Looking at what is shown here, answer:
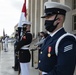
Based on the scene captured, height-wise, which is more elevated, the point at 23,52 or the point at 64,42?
the point at 64,42

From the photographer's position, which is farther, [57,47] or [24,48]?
[24,48]

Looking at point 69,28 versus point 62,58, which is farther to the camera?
point 69,28

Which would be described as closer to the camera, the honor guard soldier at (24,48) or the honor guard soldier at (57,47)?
the honor guard soldier at (57,47)

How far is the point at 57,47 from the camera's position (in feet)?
9.01

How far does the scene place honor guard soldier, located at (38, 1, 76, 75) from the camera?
2.61 meters

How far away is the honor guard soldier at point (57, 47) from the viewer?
2611 millimetres

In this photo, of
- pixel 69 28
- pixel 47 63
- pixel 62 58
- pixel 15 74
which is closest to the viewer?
pixel 62 58

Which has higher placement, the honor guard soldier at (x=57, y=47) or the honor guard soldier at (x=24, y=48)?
the honor guard soldier at (x=57, y=47)

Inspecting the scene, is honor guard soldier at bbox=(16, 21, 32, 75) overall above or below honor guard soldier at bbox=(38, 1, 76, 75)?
below

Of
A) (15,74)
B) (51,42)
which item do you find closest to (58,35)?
(51,42)

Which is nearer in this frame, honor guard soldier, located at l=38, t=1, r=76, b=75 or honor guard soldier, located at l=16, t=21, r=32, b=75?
honor guard soldier, located at l=38, t=1, r=76, b=75

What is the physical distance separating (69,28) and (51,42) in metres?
8.61

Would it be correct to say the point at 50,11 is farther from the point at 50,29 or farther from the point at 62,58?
the point at 62,58

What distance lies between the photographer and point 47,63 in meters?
2.83
